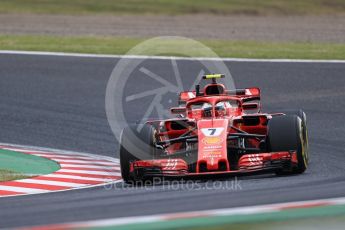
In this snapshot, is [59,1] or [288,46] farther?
[59,1]

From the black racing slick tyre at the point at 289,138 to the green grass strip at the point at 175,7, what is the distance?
24.6m

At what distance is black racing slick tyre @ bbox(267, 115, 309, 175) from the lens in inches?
438

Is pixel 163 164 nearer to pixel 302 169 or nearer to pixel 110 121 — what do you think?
pixel 302 169

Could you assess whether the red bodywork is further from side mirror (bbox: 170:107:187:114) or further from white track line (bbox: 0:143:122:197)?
white track line (bbox: 0:143:122:197)

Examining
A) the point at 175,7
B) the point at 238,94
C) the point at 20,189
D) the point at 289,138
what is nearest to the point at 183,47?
the point at 238,94

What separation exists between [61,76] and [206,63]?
2.87 m

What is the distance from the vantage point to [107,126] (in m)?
16.6

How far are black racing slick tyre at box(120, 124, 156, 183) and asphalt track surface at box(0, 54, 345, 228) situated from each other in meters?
0.31

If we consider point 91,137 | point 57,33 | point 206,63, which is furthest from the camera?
point 57,33

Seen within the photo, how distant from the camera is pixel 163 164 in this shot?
1111cm

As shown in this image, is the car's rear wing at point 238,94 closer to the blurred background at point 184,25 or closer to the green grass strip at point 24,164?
the green grass strip at point 24,164

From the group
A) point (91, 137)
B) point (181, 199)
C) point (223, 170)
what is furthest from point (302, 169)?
point (91, 137)

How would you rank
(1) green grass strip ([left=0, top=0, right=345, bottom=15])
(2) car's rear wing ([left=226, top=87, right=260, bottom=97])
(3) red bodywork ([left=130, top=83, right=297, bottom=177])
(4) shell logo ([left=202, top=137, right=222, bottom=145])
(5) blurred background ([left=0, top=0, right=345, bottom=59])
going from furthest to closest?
(1) green grass strip ([left=0, top=0, right=345, bottom=15]) < (5) blurred background ([left=0, top=0, right=345, bottom=59]) < (2) car's rear wing ([left=226, top=87, right=260, bottom=97]) < (4) shell logo ([left=202, top=137, right=222, bottom=145]) < (3) red bodywork ([left=130, top=83, right=297, bottom=177])

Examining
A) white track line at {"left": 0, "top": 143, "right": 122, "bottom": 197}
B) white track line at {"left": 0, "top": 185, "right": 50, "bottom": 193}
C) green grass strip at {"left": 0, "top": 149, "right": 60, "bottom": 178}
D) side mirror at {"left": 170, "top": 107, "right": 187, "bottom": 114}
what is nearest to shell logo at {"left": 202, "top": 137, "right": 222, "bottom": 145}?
white track line at {"left": 0, "top": 143, "right": 122, "bottom": 197}
